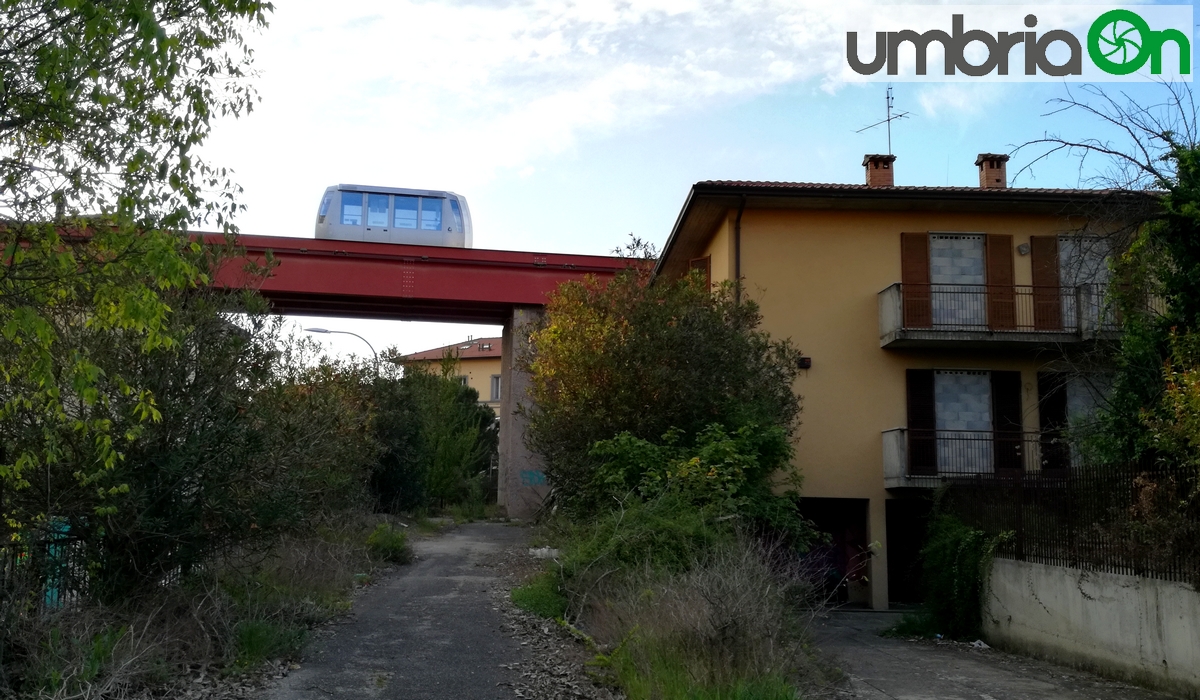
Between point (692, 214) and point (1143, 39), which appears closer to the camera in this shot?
point (1143, 39)

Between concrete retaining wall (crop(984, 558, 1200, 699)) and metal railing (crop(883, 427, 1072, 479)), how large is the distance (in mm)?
5413

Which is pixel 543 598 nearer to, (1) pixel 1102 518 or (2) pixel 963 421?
(1) pixel 1102 518

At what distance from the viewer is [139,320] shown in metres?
6.77

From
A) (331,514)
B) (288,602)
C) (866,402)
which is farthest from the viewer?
(866,402)

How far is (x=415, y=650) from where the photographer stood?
1084cm

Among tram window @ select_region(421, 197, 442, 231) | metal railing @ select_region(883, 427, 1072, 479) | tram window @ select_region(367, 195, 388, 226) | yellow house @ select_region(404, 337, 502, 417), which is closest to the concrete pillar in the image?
metal railing @ select_region(883, 427, 1072, 479)

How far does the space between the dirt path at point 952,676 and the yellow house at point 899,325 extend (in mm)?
5682

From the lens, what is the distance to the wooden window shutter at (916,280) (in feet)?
66.5

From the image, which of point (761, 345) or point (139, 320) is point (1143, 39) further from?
point (139, 320)

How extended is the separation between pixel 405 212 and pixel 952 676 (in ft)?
83.9

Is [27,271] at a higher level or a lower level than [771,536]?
higher

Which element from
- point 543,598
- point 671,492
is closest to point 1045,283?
point 671,492

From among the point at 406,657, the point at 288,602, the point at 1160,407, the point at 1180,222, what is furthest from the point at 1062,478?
the point at 288,602

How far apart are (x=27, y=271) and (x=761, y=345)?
11202 mm
